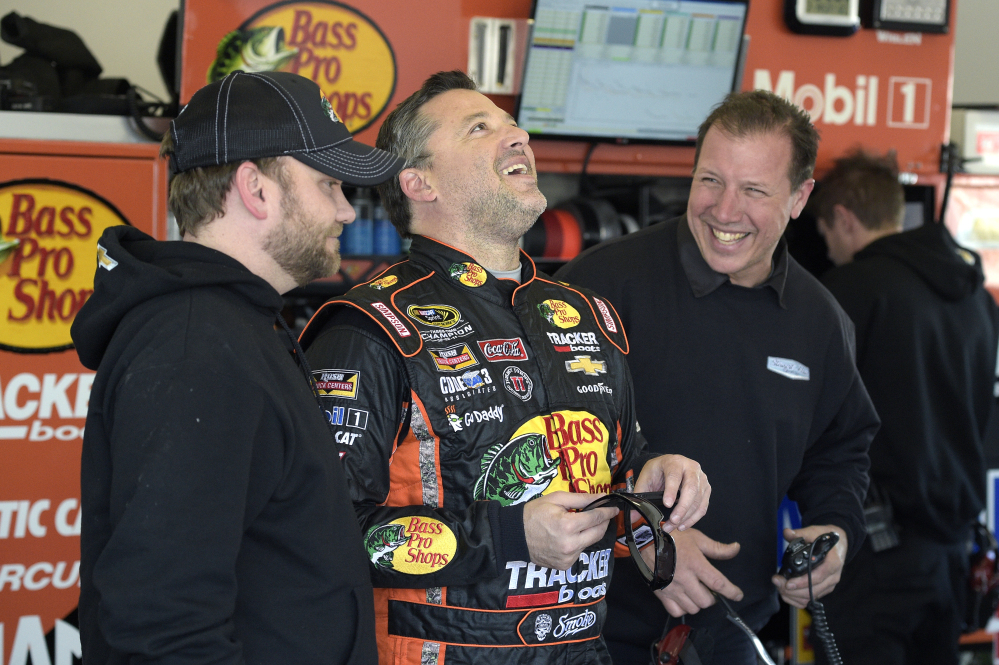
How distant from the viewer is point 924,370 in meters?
2.86

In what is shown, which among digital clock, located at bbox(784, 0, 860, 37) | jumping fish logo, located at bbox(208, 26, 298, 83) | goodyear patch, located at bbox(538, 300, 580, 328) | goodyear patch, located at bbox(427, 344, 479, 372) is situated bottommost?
goodyear patch, located at bbox(427, 344, 479, 372)

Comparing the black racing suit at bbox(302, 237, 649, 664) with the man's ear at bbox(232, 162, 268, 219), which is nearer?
the man's ear at bbox(232, 162, 268, 219)

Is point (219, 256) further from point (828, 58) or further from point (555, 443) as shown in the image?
point (828, 58)

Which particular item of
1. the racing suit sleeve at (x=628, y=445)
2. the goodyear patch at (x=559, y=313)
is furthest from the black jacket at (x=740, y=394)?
the goodyear patch at (x=559, y=313)

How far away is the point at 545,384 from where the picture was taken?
4.96ft

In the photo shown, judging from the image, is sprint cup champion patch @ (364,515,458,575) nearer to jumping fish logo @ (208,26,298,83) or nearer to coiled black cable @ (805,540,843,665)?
coiled black cable @ (805,540,843,665)

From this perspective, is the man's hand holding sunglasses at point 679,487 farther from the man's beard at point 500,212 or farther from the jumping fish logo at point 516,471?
the man's beard at point 500,212

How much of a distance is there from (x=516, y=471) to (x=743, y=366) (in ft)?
2.64

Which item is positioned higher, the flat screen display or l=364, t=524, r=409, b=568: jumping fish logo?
the flat screen display

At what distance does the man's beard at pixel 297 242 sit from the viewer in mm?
1173

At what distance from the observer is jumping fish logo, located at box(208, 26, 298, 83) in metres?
2.63

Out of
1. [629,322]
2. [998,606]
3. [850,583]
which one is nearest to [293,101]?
[629,322]

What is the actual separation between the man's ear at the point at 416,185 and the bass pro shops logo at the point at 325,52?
1124mm

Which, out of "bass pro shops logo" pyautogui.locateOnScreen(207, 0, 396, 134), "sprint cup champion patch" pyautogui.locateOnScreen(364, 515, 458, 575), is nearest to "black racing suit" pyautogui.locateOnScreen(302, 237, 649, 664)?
"sprint cup champion patch" pyautogui.locateOnScreen(364, 515, 458, 575)
